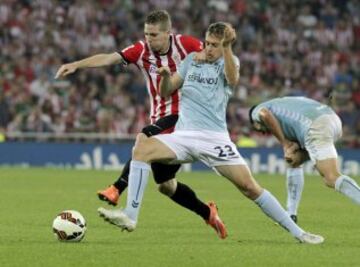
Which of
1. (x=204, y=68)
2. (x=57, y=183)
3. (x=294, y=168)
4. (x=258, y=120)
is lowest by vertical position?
(x=57, y=183)

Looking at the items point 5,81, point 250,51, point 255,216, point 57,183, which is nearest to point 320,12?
point 250,51

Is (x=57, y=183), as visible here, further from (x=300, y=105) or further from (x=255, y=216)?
(x=300, y=105)

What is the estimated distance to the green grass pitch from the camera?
29.2 feet

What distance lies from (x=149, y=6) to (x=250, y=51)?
3.13 metres

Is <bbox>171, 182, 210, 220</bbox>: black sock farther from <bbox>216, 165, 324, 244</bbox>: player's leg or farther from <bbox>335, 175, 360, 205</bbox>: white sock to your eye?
<bbox>335, 175, 360, 205</bbox>: white sock

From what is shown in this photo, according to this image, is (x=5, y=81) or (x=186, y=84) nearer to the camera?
(x=186, y=84)

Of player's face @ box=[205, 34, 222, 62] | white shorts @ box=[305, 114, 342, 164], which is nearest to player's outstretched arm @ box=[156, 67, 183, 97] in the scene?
player's face @ box=[205, 34, 222, 62]

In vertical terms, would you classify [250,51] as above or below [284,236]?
below

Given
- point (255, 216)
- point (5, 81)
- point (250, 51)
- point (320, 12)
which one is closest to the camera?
point (255, 216)

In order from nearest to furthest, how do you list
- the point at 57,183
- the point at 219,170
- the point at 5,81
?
the point at 219,170 < the point at 57,183 < the point at 5,81

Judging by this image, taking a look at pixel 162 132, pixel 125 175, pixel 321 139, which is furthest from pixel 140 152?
pixel 321 139

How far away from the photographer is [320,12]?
31.8 meters

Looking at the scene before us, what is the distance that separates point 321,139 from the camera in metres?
11.1

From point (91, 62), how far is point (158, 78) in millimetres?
1052
